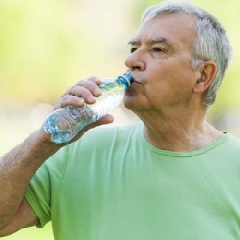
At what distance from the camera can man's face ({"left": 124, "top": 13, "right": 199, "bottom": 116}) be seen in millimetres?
2449

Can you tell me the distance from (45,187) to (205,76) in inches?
26.3

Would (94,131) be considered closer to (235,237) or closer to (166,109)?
(166,109)

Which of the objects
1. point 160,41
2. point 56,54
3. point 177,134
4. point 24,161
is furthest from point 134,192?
point 56,54

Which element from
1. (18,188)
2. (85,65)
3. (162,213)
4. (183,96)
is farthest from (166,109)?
(85,65)

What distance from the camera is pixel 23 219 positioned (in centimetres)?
234

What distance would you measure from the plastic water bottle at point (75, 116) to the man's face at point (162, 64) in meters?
0.16

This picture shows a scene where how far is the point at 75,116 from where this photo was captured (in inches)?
85.0

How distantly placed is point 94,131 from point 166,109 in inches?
9.3

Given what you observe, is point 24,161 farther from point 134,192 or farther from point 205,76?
point 205,76

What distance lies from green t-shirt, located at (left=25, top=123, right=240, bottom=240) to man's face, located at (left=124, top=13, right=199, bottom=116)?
16cm

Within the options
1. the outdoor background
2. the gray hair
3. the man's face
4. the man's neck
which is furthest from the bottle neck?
the outdoor background

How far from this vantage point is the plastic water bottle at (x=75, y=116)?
213 cm

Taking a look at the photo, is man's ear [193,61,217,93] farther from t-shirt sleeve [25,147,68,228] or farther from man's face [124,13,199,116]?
t-shirt sleeve [25,147,68,228]

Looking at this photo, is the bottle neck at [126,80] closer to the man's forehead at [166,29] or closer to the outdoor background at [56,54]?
the man's forehead at [166,29]
